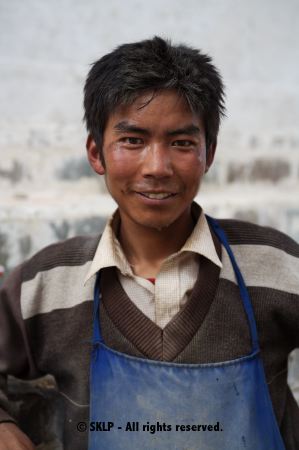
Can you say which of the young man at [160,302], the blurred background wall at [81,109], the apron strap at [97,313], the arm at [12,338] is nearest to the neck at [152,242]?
the young man at [160,302]

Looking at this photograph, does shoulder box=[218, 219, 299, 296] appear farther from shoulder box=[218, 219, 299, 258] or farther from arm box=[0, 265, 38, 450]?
arm box=[0, 265, 38, 450]

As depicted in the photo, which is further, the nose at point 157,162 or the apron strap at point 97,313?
the apron strap at point 97,313

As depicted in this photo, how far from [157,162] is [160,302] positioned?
1.18 ft

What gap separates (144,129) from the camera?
116cm

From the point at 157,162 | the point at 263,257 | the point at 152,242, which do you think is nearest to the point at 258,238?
the point at 263,257

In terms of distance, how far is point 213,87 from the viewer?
1.27m

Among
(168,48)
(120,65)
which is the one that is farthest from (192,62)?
(120,65)

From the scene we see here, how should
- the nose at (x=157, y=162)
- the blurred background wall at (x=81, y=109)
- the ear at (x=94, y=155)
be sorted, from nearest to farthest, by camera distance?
the nose at (x=157, y=162)
the ear at (x=94, y=155)
the blurred background wall at (x=81, y=109)

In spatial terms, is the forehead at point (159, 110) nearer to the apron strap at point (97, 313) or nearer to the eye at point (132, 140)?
the eye at point (132, 140)

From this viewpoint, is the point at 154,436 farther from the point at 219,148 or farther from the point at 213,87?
the point at 219,148

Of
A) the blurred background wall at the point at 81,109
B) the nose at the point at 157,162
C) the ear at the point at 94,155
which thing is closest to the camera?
the nose at the point at 157,162

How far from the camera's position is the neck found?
1.34 m

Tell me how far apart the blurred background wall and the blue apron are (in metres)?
0.68

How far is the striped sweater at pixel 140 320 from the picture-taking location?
48.2 inches
